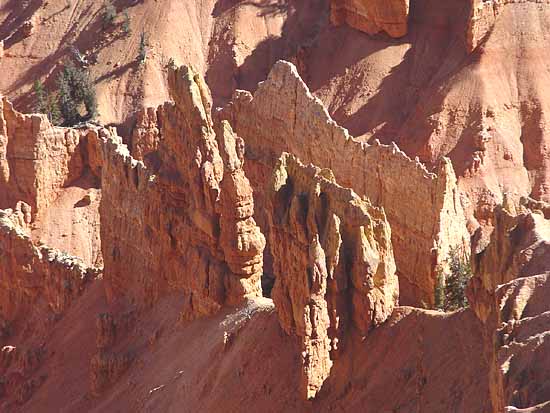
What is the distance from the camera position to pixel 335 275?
1085 inches

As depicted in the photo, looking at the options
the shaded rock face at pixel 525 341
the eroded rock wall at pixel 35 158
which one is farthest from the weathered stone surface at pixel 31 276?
the shaded rock face at pixel 525 341

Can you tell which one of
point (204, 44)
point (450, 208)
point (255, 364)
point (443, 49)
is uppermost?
point (204, 44)

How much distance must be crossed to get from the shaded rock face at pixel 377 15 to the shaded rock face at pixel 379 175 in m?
15.5

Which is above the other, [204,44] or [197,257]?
[204,44]

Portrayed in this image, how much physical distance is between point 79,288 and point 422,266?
46.8 feet

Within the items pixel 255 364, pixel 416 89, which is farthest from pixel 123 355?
pixel 416 89

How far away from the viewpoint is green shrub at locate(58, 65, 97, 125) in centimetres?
6247

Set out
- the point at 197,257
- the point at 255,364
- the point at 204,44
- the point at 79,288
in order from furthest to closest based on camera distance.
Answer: the point at 204,44
the point at 79,288
the point at 197,257
the point at 255,364

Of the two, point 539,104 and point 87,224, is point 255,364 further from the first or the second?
point 539,104

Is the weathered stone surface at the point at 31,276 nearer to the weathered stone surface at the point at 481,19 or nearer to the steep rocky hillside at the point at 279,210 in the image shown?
the steep rocky hillside at the point at 279,210

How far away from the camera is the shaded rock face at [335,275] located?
27.3 m

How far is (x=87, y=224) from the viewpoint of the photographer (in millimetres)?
55688

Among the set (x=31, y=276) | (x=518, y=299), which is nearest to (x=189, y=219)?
(x=31, y=276)

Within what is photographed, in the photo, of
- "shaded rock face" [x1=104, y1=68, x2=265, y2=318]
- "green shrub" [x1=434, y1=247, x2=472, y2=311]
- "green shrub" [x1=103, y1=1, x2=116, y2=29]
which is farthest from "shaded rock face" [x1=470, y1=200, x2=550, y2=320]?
"green shrub" [x1=103, y1=1, x2=116, y2=29]
